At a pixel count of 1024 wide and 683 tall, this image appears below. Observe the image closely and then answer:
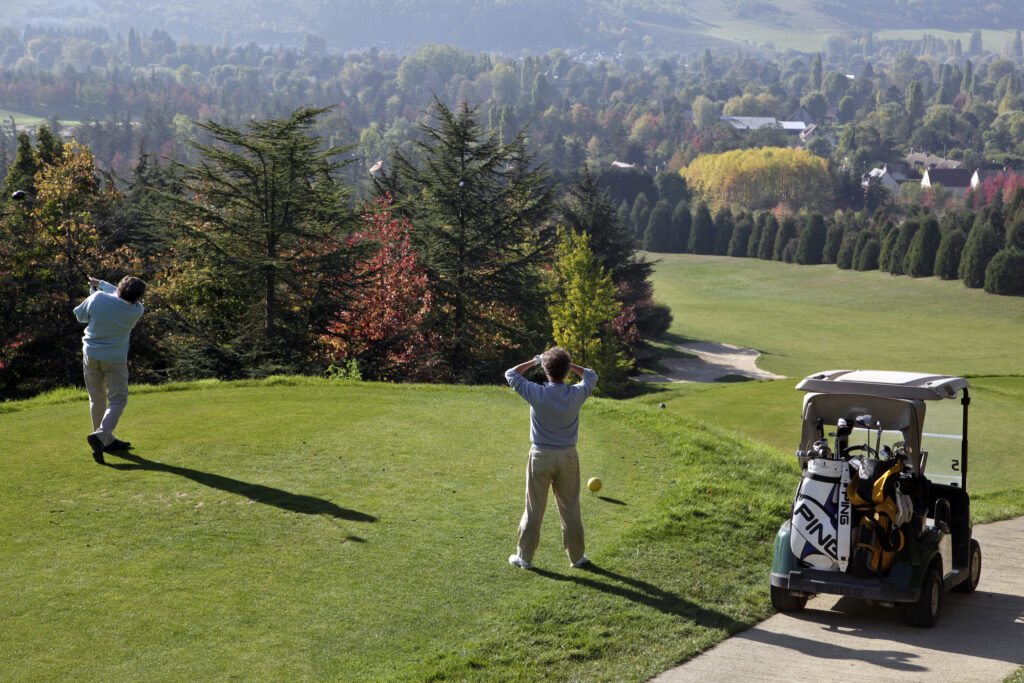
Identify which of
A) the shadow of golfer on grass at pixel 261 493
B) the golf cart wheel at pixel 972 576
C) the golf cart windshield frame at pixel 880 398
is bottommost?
the golf cart wheel at pixel 972 576

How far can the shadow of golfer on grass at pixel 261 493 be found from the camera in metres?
11.1

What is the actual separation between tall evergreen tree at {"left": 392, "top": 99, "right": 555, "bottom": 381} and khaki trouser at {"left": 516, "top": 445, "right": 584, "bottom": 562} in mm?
27940

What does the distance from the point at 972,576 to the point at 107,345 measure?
10.1 meters

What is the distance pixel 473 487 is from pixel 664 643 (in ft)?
13.9

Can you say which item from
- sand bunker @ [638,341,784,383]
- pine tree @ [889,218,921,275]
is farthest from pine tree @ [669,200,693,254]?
sand bunker @ [638,341,784,383]

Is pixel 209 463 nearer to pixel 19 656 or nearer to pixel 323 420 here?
pixel 323 420

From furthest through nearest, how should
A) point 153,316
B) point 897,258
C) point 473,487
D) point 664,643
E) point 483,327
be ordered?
point 897,258, point 483,327, point 153,316, point 473,487, point 664,643

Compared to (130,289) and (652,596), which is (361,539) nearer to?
(652,596)

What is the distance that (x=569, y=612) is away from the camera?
30.1ft

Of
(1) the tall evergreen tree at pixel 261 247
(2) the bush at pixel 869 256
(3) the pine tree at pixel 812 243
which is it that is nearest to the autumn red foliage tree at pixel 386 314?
(1) the tall evergreen tree at pixel 261 247

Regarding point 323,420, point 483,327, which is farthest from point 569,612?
point 483,327

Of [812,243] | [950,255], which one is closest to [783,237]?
[812,243]

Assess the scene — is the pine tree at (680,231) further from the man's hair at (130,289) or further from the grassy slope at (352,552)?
the man's hair at (130,289)

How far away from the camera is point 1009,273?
90.4 metres
